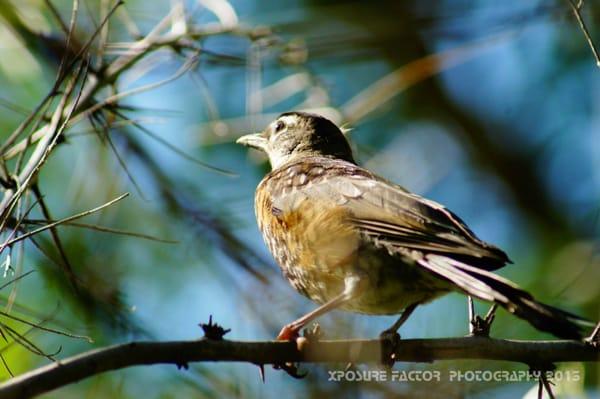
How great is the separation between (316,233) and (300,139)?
2101mm

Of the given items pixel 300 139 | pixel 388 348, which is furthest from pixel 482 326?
pixel 300 139

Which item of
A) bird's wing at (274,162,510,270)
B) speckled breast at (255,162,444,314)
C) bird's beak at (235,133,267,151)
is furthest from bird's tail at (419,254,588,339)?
bird's beak at (235,133,267,151)

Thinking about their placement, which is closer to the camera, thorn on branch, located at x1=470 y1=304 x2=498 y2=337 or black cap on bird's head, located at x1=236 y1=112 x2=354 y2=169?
thorn on branch, located at x1=470 y1=304 x2=498 y2=337

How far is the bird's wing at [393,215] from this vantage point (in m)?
4.15

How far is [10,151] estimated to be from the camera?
4746mm

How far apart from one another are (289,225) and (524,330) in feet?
6.50

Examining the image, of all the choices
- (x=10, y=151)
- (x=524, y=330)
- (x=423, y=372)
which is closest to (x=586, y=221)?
(x=524, y=330)

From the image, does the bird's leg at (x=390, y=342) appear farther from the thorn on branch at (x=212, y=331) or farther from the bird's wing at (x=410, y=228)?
the thorn on branch at (x=212, y=331)

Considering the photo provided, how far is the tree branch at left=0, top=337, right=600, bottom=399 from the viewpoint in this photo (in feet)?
9.58

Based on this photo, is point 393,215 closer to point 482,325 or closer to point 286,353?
point 482,325

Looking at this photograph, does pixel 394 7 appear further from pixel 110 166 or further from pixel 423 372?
pixel 423 372

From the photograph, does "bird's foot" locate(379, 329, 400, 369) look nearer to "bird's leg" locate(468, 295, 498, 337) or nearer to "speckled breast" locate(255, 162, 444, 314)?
"speckled breast" locate(255, 162, 444, 314)

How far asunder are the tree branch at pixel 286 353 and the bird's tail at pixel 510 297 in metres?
0.29

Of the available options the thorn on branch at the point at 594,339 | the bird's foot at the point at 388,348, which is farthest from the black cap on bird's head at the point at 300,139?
the thorn on branch at the point at 594,339
